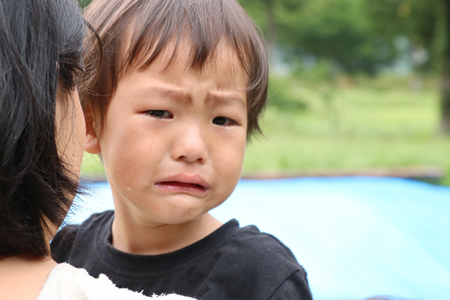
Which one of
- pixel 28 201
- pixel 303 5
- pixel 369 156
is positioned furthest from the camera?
pixel 303 5

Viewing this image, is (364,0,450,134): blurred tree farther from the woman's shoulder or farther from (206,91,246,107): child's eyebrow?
the woman's shoulder

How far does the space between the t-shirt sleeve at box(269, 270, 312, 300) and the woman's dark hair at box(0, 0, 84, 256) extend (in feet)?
1.60

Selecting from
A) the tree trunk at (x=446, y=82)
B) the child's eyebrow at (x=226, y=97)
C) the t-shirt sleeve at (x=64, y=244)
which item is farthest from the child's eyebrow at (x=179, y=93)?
the tree trunk at (x=446, y=82)

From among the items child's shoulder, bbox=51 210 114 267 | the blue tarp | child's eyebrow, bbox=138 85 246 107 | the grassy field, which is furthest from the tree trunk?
child's eyebrow, bbox=138 85 246 107

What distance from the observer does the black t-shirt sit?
3.58 ft

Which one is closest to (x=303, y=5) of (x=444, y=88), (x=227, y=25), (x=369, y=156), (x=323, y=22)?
(x=323, y=22)

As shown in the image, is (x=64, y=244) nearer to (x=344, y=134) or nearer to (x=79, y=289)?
(x=79, y=289)

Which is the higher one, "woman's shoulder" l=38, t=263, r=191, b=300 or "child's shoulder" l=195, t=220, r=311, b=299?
"woman's shoulder" l=38, t=263, r=191, b=300

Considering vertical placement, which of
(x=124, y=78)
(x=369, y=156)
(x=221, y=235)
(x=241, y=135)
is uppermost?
(x=124, y=78)

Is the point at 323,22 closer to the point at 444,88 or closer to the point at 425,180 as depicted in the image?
the point at 444,88

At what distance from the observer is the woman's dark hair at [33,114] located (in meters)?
0.68

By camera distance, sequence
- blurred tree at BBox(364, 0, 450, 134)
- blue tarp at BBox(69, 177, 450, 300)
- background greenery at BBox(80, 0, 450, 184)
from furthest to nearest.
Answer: blurred tree at BBox(364, 0, 450, 134), background greenery at BBox(80, 0, 450, 184), blue tarp at BBox(69, 177, 450, 300)

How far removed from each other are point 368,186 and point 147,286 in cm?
255

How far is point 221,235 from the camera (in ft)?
3.91
